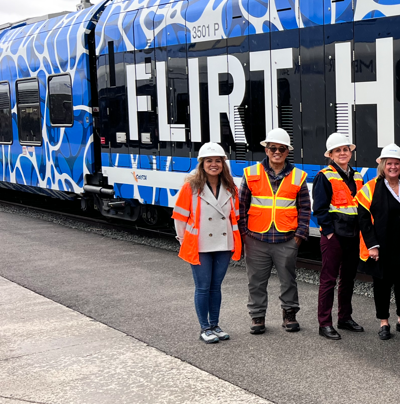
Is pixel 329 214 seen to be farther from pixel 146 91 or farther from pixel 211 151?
pixel 146 91

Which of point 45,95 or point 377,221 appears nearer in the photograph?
point 377,221

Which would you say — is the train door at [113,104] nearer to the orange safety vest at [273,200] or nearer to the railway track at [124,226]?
the railway track at [124,226]

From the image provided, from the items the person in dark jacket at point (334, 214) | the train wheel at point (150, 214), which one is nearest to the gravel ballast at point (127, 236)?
the train wheel at point (150, 214)

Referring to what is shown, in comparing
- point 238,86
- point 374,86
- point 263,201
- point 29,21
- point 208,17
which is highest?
point 29,21

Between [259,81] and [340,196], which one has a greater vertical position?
[259,81]

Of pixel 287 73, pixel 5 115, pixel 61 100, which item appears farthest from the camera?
pixel 5 115

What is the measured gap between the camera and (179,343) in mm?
5730

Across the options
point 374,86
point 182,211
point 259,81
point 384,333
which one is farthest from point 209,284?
point 259,81

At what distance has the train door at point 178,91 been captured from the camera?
9453mm

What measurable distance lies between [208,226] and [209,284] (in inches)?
18.7

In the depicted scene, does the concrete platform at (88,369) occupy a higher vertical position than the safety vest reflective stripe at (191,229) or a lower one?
lower

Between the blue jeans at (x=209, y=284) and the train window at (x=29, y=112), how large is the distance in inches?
322

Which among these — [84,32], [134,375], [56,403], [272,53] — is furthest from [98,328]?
[84,32]

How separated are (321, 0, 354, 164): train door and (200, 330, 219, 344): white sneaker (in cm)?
272
